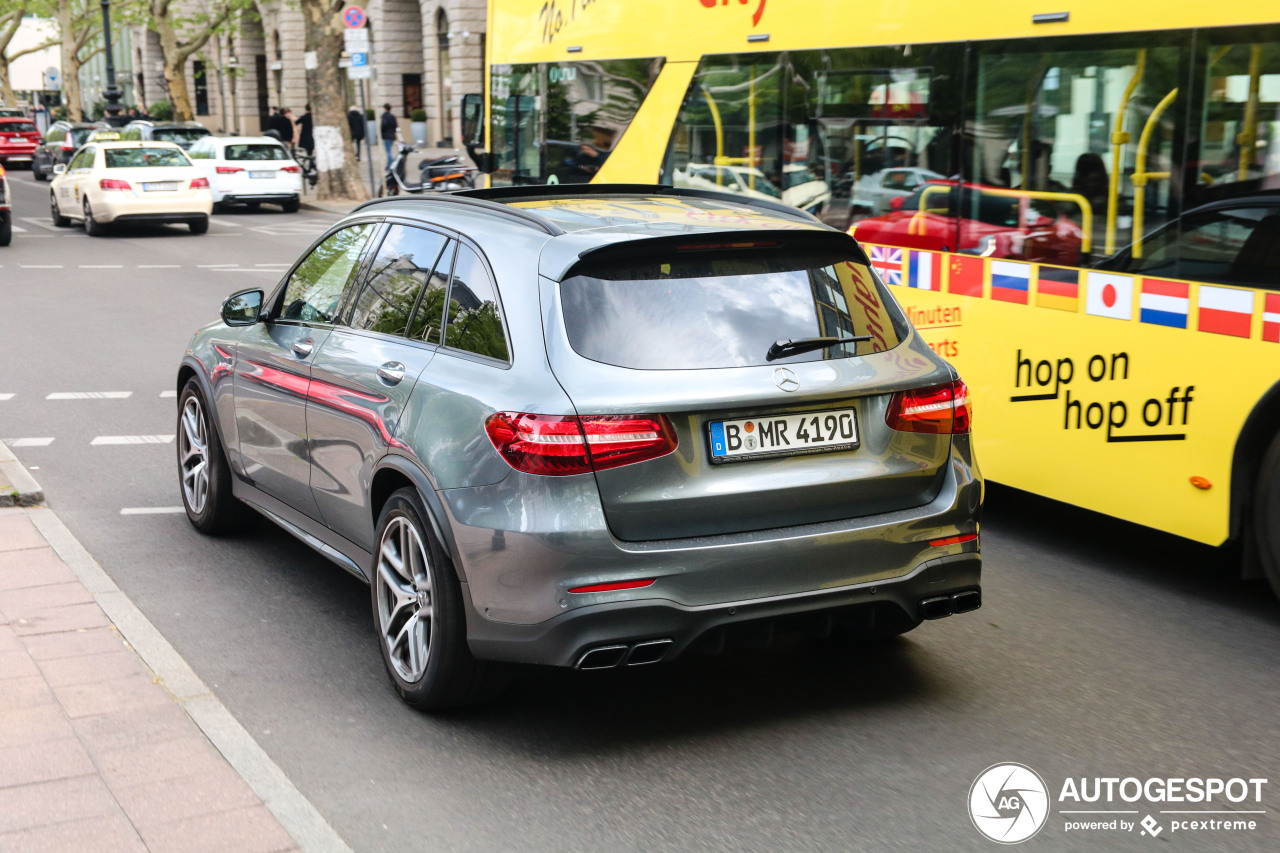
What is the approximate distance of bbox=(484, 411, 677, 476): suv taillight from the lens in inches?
164

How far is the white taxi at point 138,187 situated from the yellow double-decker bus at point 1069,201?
17.8 meters

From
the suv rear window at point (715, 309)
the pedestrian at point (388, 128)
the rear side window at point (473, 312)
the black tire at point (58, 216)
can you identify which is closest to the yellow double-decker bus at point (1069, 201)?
the suv rear window at point (715, 309)

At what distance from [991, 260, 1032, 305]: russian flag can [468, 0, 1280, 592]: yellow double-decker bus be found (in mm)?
13

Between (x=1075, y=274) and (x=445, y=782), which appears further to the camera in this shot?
(x=1075, y=274)

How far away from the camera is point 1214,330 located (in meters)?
5.74

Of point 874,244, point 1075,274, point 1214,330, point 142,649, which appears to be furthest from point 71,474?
point 1214,330

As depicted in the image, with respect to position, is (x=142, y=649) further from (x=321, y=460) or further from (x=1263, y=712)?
(x=1263, y=712)

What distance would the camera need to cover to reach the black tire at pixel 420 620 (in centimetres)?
448

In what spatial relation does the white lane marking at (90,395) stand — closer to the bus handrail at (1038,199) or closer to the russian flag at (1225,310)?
the bus handrail at (1038,199)

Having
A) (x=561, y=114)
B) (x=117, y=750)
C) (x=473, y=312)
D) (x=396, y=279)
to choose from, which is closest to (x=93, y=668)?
(x=117, y=750)

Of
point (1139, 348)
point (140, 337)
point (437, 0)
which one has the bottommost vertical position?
point (140, 337)

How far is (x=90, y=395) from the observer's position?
10.6 metres

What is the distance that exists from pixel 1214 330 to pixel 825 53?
2.93 m

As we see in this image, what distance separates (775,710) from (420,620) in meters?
1.15
